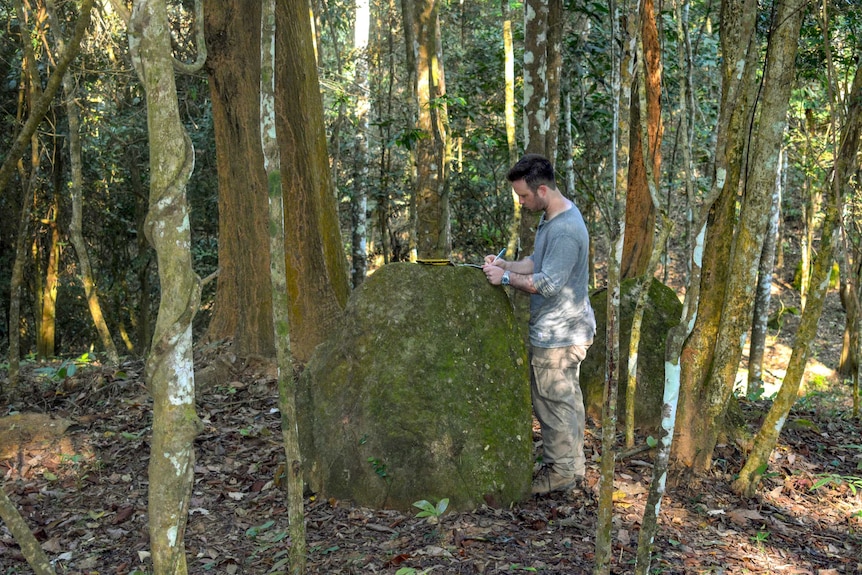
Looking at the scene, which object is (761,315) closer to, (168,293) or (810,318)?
(810,318)

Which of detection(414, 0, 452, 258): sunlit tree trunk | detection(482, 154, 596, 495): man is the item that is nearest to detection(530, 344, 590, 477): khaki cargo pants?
detection(482, 154, 596, 495): man

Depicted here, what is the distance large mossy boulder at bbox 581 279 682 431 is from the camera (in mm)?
6215

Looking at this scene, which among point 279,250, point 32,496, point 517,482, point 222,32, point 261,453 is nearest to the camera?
point 279,250

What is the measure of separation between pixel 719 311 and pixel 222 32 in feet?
17.4

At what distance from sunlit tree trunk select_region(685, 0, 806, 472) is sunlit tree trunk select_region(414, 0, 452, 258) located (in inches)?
186

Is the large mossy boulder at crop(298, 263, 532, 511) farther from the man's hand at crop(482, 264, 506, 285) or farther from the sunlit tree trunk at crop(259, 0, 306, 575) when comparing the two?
the sunlit tree trunk at crop(259, 0, 306, 575)

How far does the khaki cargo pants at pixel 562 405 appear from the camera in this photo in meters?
4.91

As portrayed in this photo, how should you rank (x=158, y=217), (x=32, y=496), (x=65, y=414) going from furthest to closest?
(x=65, y=414) → (x=32, y=496) → (x=158, y=217)

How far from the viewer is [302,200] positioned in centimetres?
706

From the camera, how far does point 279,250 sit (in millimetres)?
Answer: 3557

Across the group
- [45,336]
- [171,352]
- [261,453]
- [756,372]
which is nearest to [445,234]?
[261,453]

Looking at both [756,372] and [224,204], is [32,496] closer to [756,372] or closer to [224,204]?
[224,204]

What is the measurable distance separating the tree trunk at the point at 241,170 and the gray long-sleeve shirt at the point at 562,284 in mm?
3195

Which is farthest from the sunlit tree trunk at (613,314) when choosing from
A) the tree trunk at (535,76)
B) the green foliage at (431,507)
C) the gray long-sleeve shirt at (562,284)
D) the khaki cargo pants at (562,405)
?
the tree trunk at (535,76)
